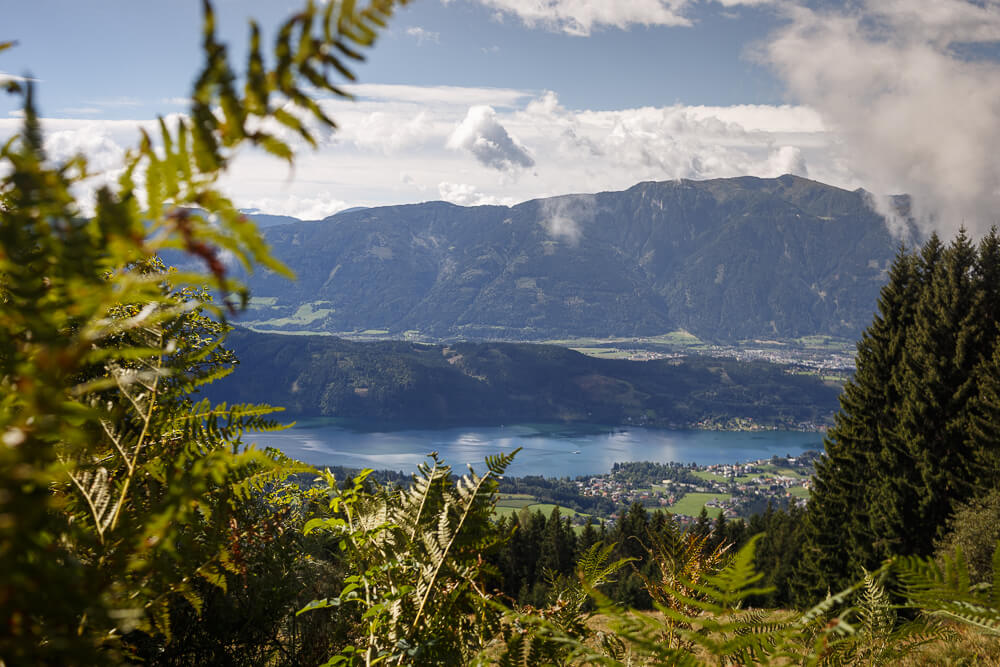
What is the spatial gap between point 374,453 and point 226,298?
16608 cm

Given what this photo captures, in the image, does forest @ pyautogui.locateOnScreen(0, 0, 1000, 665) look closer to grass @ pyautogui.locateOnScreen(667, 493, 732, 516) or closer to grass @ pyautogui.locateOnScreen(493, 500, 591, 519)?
grass @ pyautogui.locateOnScreen(493, 500, 591, 519)

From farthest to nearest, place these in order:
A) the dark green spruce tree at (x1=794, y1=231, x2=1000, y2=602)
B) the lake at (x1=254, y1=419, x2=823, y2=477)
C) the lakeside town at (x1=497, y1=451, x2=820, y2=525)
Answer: the lake at (x1=254, y1=419, x2=823, y2=477) < the lakeside town at (x1=497, y1=451, x2=820, y2=525) < the dark green spruce tree at (x1=794, y1=231, x2=1000, y2=602)

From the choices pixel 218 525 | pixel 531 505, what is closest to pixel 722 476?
pixel 531 505

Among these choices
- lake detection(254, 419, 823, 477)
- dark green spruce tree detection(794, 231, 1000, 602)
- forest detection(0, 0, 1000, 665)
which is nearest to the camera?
forest detection(0, 0, 1000, 665)

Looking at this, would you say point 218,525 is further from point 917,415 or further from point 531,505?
point 531,505

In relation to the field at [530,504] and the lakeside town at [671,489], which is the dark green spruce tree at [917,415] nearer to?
the lakeside town at [671,489]

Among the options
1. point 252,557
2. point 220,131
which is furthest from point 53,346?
point 252,557

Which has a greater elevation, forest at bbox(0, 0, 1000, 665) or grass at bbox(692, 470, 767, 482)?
forest at bbox(0, 0, 1000, 665)

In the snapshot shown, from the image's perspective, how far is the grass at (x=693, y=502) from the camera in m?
114

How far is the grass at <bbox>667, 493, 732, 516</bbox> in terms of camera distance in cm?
11411

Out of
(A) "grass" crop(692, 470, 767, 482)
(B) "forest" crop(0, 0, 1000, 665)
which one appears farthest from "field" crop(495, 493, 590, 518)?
(B) "forest" crop(0, 0, 1000, 665)

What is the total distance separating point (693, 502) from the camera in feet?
408

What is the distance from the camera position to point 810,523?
30.6 m

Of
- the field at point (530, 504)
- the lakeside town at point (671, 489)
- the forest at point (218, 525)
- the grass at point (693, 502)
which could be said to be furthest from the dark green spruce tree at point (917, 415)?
the field at point (530, 504)
